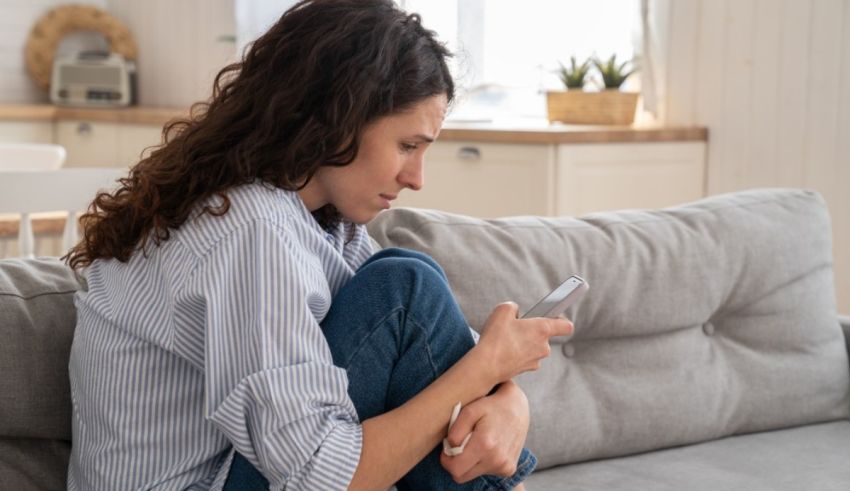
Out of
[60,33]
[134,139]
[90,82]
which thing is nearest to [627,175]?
[134,139]

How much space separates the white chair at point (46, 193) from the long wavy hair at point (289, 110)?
3.54 feet

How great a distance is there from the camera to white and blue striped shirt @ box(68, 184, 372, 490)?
1227 millimetres

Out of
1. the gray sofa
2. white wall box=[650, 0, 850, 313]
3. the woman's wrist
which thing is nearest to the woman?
the woman's wrist

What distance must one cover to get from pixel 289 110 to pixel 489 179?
209 cm

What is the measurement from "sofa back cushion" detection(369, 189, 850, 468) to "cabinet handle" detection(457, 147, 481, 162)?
1310 mm

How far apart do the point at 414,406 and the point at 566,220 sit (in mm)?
751

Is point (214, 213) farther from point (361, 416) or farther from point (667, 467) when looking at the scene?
point (667, 467)

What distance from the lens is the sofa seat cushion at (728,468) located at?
1783 millimetres

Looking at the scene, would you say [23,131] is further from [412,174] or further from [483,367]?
[483,367]

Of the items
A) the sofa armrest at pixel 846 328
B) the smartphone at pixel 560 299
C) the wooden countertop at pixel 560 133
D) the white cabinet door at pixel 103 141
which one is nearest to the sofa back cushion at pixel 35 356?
the smartphone at pixel 560 299

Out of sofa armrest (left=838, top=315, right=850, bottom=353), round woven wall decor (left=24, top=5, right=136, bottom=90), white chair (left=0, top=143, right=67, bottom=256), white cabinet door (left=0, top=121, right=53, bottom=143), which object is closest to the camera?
sofa armrest (left=838, top=315, right=850, bottom=353)

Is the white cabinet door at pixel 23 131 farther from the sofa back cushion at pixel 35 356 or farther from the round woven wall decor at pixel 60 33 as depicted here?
the sofa back cushion at pixel 35 356

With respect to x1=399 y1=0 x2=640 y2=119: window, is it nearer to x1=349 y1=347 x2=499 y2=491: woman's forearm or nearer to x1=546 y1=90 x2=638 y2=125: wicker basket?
x1=546 y1=90 x2=638 y2=125: wicker basket

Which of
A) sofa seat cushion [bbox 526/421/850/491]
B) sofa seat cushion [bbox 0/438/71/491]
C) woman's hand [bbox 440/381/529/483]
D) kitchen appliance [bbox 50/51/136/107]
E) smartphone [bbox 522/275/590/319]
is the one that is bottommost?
sofa seat cushion [bbox 526/421/850/491]
